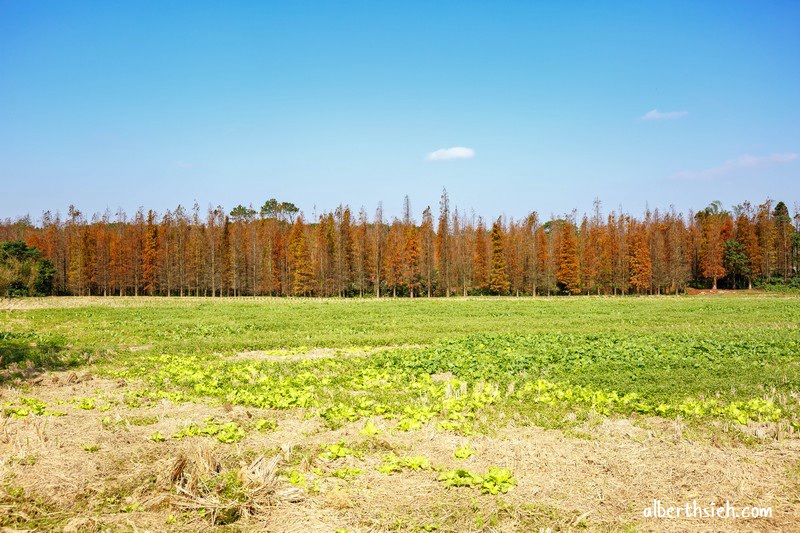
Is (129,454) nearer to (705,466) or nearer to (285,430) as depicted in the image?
(285,430)

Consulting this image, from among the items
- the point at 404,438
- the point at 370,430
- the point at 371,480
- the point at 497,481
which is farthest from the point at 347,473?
the point at 497,481

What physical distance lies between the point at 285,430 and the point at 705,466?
20.5 feet

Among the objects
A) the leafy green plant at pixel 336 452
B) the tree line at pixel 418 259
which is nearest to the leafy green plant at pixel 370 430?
the leafy green plant at pixel 336 452

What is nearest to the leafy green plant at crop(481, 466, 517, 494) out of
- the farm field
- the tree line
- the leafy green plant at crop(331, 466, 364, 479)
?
the farm field

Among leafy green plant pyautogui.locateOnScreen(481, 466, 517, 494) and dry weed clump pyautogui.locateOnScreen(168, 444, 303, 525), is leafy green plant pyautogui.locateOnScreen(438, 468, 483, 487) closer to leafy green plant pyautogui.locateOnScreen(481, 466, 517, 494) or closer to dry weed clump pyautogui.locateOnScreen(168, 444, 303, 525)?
leafy green plant pyautogui.locateOnScreen(481, 466, 517, 494)

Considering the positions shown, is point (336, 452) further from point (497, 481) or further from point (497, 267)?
point (497, 267)

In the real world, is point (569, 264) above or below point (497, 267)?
above

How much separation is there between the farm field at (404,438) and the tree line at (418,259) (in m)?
54.2

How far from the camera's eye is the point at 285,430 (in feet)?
26.6

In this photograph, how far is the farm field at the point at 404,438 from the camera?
546 cm

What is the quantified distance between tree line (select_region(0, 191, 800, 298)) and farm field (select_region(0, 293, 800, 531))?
54166 millimetres

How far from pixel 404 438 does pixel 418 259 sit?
61.7 meters

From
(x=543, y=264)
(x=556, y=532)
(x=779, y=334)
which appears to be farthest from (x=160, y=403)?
(x=543, y=264)

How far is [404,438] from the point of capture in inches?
302
